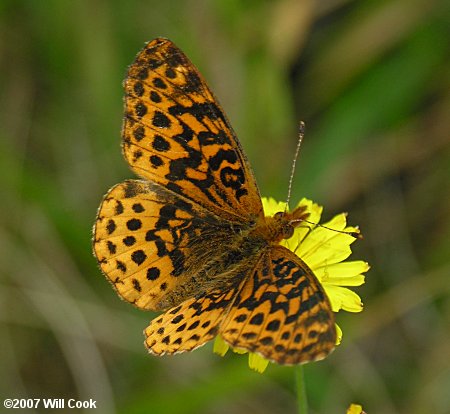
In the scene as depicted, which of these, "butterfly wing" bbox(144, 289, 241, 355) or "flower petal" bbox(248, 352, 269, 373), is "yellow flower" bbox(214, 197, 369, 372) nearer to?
"flower petal" bbox(248, 352, 269, 373)

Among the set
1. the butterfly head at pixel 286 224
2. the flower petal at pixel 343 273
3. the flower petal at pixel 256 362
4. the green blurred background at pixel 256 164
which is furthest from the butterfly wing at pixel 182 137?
the green blurred background at pixel 256 164

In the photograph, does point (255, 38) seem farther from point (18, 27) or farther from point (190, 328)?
point (190, 328)

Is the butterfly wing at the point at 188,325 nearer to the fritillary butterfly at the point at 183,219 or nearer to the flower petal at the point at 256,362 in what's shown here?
the fritillary butterfly at the point at 183,219

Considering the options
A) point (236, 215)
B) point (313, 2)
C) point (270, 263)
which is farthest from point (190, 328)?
point (313, 2)

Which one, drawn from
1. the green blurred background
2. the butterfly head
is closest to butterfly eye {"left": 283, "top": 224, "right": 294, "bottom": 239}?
the butterfly head

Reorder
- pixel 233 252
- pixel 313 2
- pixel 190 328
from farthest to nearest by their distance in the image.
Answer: pixel 313 2, pixel 233 252, pixel 190 328

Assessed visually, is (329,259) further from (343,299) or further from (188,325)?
(188,325)
